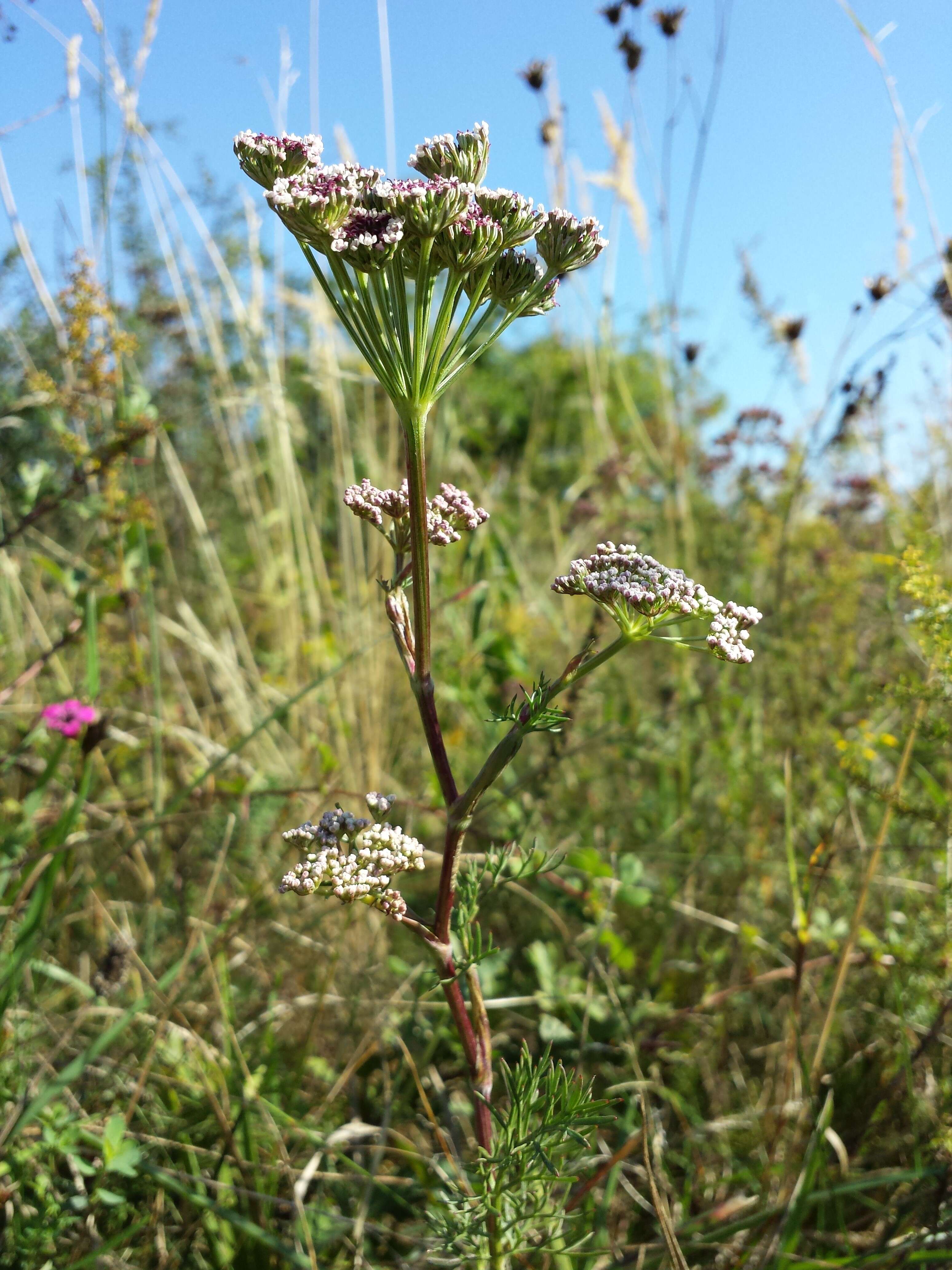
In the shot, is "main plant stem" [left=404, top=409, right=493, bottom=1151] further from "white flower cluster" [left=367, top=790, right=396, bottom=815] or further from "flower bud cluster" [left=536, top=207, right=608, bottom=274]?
"flower bud cluster" [left=536, top=207, right=608, bottom=274]

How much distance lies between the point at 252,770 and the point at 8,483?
245cm

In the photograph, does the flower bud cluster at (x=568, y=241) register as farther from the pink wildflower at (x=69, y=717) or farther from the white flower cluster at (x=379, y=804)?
the pink wildflower at (x=69, y=717)

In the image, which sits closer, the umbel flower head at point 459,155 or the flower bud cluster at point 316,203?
the flower bud cluster at point 316,203

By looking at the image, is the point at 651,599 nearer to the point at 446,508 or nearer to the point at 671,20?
the point at 446,508

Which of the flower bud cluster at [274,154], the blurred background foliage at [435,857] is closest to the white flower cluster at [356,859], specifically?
the blurred background foliage at [435,857]

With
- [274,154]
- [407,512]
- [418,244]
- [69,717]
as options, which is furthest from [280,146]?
[69,717]

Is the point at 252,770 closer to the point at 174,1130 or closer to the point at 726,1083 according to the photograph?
the point at 174,1130

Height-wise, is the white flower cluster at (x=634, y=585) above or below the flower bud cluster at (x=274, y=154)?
below

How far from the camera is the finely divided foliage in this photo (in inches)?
33.6

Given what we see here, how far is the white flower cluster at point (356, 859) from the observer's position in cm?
85

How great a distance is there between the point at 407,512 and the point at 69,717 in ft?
3.82

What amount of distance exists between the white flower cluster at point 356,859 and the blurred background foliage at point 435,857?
236mm

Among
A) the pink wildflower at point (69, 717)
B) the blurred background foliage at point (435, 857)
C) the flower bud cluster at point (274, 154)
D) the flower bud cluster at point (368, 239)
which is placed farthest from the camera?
the pink wildflower at point (69, 717)

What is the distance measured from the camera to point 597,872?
1.81m
